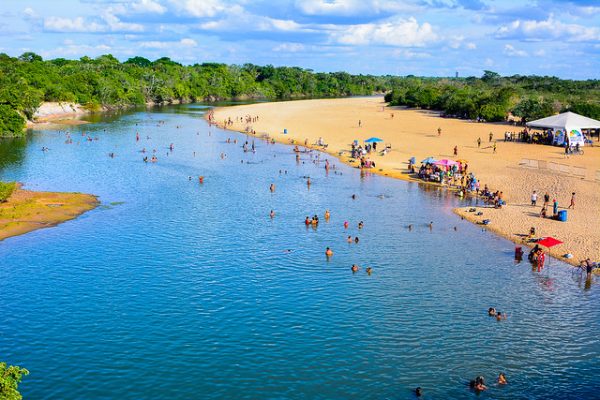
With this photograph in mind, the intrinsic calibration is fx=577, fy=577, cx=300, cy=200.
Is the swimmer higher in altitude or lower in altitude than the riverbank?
lower

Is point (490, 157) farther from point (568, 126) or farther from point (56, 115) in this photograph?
point (56, 115)

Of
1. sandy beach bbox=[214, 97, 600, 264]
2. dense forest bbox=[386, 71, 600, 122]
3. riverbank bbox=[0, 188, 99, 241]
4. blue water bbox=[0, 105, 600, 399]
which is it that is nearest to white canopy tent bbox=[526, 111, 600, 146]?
sandy beach bbox=[214, 97, 600, 264]

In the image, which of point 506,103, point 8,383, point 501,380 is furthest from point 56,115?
point 501,380

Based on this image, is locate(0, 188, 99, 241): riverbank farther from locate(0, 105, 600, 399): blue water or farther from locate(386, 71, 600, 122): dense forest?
locate(386, 71, 600, 122): dense forest

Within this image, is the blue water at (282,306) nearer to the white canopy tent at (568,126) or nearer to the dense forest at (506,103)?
the white canopy tent at (568,126)

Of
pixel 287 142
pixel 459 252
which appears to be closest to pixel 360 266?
pixel 459 252

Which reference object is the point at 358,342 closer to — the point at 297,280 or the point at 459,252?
the point at 297,280

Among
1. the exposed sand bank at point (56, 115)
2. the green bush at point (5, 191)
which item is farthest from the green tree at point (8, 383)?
the exposed sand bank at point (56, 115)
